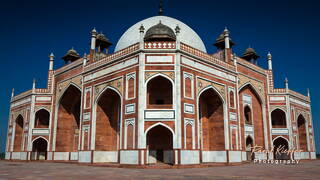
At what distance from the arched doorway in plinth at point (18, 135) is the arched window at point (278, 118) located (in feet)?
93.4

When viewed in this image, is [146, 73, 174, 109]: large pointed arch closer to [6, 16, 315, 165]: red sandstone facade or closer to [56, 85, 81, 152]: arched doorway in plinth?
[6, 16, 315, 165]: red sandstone facade

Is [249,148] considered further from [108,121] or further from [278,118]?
[108,121]

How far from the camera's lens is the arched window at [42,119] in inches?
1201

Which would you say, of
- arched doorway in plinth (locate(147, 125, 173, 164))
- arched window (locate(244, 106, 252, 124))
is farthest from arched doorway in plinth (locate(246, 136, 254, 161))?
arched doorway in plinth (locate(147, 125, 173, 164))

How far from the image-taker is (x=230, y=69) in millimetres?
24188

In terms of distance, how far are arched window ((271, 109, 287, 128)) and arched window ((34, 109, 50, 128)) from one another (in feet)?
80.5

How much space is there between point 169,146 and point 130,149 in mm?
3338

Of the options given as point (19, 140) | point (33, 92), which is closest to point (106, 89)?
point (33, 92)

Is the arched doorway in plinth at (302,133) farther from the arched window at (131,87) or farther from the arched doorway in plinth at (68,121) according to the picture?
the arched doorway in plinth at (68,121)

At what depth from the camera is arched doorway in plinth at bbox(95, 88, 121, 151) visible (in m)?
22.3

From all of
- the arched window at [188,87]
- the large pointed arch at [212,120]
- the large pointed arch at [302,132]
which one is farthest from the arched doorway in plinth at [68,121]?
the large pointed arch at [302,132]

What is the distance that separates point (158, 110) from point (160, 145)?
3310 millimetres

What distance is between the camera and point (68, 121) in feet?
97.6

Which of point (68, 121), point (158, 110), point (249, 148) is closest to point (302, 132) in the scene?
point (249, 148)
